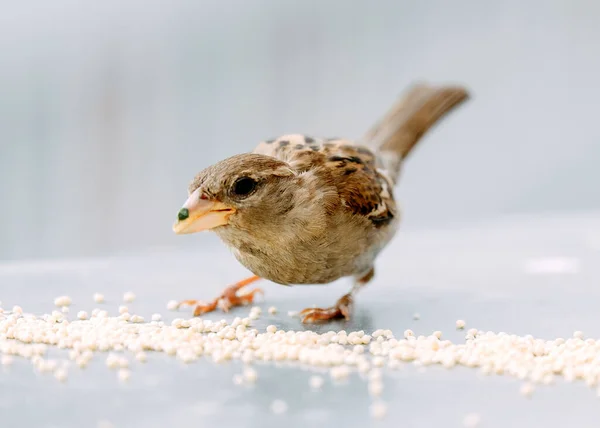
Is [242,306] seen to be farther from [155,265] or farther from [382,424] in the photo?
[382,424]

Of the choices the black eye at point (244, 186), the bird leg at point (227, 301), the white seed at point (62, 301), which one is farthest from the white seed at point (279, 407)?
the white seed at point (62, 301)

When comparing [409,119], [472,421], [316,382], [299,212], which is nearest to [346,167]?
[299,212]

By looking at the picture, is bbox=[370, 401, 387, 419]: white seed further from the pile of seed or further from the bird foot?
the bird foot

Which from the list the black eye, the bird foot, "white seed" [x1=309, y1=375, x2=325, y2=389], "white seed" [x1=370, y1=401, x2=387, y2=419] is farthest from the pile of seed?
the black eye

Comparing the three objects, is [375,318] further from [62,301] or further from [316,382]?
[62,301]

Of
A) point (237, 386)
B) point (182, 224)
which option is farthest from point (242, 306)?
point (237, 386)
